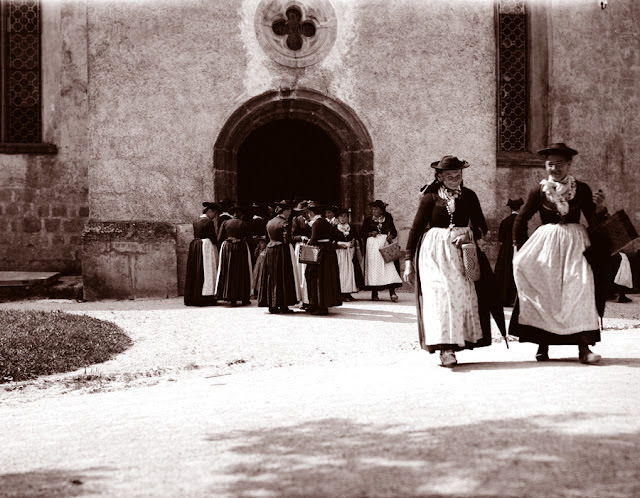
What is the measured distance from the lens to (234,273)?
49.5ft

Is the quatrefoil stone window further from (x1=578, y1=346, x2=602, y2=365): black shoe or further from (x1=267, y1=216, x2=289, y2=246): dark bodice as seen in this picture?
(x1=578, y1=346, x2=602, y2=365): black shoe

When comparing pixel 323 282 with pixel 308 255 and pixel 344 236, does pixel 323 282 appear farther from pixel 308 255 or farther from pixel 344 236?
pixel 344 236

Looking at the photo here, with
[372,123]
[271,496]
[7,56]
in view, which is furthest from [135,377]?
[7,56]

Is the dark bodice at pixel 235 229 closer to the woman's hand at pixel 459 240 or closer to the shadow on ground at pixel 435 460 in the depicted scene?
the woman's hand at pixel 459 240

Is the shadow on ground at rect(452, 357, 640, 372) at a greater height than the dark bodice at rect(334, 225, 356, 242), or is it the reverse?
the dark bodice at rect(334, 225, 356, 242)

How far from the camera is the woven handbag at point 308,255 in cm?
1397

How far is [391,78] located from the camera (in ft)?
55.7

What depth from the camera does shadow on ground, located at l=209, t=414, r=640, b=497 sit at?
4.13 metres

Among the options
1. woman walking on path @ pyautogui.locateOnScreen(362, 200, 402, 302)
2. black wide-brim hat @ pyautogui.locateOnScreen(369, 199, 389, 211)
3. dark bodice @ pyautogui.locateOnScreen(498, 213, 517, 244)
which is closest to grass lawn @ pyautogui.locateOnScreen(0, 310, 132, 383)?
woman walking on path @ pyautogui.locateOnScreen(362, 200, 402, 302)

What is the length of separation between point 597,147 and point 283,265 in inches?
317

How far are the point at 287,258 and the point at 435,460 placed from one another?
382 inches

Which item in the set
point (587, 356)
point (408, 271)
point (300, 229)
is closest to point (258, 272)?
point (300, 229)

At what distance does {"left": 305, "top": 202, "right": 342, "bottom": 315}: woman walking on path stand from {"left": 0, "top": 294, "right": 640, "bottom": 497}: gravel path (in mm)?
4227

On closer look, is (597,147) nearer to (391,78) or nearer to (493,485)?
(391,78)
